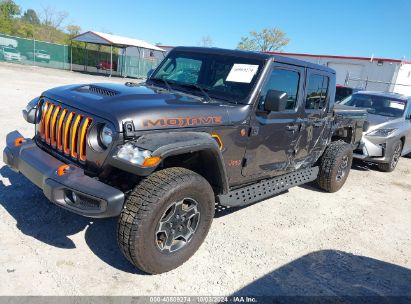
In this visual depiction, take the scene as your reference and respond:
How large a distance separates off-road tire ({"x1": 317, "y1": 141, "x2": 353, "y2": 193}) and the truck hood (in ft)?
8.34

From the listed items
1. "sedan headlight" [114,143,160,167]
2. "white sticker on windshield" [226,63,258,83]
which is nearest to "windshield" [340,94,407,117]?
"white sticker on windshield" [226,63,258,83]

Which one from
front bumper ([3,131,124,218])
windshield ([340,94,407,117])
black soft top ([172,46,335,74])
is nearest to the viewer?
front bumper ([3,131,124,218])

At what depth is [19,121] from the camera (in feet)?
25.1

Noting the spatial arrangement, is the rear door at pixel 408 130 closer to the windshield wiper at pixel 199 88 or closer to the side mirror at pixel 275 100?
the side mirror at pixel 275 100

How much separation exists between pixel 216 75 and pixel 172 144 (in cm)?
148

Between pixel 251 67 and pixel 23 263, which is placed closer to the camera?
pixel 23 263

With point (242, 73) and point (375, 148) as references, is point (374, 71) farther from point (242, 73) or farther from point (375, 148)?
point (242, 73)

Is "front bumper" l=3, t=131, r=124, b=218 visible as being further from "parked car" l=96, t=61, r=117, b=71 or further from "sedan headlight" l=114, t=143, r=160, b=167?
"parked car" l=96, t=61, r=117, b=71

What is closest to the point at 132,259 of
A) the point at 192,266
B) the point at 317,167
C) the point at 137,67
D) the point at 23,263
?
the point at 192,266

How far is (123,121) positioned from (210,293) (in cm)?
160

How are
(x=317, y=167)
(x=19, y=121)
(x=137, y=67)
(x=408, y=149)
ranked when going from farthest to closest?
1. (x=137, y=67)
2. (x=408, y=149)
3. (x=19, y=121)
4. (x=317, y=167)

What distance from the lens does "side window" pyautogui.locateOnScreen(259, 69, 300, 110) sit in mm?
3877

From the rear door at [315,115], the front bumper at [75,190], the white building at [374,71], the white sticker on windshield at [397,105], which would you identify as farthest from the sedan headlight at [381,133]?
the white building at [374,71]

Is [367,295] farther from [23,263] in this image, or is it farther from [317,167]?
[23,263]
